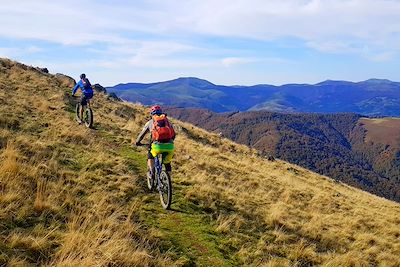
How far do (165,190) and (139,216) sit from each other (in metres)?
1.31

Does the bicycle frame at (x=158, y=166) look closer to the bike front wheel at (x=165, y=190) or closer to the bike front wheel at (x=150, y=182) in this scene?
the bike front wheel at (x=165, y=190)

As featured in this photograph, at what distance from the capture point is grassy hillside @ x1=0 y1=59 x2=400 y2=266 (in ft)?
23.8

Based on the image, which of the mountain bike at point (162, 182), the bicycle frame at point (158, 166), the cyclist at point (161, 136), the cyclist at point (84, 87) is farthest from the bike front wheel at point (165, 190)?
the cyclist at point (84, 87)

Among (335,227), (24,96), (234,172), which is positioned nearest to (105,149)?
(234,172)

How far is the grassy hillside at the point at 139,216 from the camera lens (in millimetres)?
7254

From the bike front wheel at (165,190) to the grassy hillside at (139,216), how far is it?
0.23 m

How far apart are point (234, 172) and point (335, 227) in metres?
6.59

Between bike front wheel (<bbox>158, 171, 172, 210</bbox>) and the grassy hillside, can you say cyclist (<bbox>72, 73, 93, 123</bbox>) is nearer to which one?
the grassy hillside

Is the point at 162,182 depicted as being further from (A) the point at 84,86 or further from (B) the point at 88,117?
(A) the point at 84,86

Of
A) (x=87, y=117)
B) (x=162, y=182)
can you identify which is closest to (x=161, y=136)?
(x=162, y=182)

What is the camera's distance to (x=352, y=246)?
11945 millimetres

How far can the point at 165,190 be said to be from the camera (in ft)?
35.4

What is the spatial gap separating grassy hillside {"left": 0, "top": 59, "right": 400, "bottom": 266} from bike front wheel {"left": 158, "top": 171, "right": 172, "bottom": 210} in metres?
0.23

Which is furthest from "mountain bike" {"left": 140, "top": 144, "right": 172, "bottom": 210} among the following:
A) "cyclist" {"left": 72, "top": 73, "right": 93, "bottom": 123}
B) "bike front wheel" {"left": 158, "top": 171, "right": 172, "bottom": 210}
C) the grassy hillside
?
"cyclist" {"left": 72, "top": 73, "right": 93, "bottom": 123}
